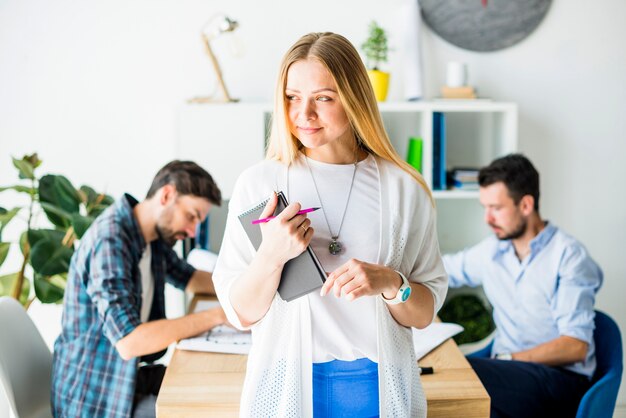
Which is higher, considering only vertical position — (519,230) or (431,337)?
(519,230)

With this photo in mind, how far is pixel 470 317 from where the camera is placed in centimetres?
311

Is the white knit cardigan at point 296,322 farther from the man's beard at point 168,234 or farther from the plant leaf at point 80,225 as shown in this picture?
the plant leaf at point 80,225

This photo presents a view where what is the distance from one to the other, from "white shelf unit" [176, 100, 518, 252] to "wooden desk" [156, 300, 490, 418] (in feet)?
3.62

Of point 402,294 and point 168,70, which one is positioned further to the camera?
point 168,70

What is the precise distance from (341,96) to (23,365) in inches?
53.5

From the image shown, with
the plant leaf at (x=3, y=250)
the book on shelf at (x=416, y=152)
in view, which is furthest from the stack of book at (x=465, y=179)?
the plant leaf at (x=3, y=250)

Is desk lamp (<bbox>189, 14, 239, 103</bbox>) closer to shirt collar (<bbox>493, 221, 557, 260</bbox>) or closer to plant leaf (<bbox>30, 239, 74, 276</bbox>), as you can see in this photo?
plant leaf (<bbox>30, 239, 74, 276</bbox>)

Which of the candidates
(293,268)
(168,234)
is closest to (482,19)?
(168,234)

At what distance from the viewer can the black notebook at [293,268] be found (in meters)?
1.26

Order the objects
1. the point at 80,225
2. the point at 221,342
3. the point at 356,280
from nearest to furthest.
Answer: the point at 356,280, the point at 221,342, the point at 80,225

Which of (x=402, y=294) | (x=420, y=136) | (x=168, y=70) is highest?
(x=168, y=70)

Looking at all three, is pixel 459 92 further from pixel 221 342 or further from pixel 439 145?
pixel 221 342

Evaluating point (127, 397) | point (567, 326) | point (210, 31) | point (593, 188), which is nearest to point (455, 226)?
point (593, 188)

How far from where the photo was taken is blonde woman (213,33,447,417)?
1.32 m
